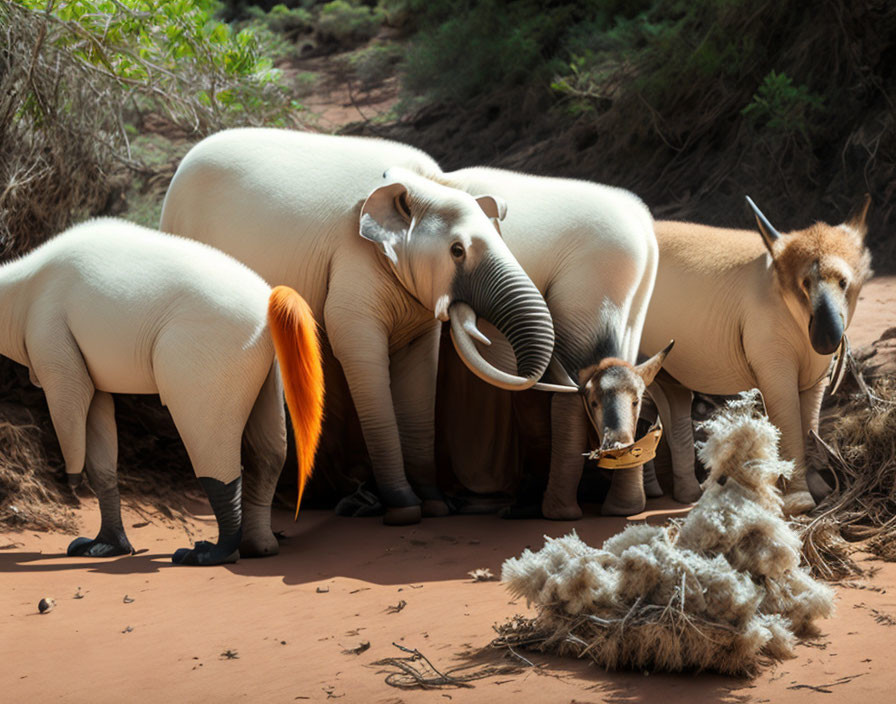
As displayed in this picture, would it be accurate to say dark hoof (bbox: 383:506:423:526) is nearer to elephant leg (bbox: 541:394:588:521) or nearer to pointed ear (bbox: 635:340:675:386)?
elephant leg (bbox: 541:394:588:521)

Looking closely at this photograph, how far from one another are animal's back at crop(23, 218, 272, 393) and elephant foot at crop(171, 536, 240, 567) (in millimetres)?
795

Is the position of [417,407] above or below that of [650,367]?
below

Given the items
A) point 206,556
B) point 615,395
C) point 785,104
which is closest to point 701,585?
point 615,395

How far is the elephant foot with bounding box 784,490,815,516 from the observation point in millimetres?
5508

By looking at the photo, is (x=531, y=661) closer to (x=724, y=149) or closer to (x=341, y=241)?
(x=341, y=241)

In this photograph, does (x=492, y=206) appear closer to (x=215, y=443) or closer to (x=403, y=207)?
(x=403, y=207)

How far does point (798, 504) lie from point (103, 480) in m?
3.45

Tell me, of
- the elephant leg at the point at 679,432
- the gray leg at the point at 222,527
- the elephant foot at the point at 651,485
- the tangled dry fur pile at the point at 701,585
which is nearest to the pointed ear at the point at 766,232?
the elephant leg at the point at 679,432

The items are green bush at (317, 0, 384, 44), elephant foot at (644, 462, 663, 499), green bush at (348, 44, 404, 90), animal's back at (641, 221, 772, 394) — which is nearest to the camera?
animal's back at (641, 221, 772, 394)

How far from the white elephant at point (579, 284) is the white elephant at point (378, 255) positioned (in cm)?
29

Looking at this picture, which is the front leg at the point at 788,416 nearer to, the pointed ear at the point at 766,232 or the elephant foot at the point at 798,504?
the elephant foot at the point at 798,504

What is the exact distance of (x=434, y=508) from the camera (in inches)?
237

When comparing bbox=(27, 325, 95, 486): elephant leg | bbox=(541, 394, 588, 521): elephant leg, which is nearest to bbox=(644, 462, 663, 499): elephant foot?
bbox=(541, 394, 588, 521): elephant leg

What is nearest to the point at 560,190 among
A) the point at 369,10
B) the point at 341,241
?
the point at 341,241
